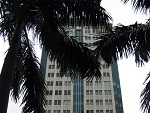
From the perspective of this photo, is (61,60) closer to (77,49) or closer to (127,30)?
(77,49)

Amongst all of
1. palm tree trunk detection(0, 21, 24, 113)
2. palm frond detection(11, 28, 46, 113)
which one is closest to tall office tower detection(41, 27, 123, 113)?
palm frond detection(11, 28, 46, 113)

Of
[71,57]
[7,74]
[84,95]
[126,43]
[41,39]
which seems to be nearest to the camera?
[7,74]

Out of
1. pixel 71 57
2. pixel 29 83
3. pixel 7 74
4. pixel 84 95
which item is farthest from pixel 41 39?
pixel 84 95

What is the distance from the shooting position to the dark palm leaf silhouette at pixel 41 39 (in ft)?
15.6

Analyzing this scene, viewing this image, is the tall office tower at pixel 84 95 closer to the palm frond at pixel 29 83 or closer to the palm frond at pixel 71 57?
the palm frond at pixel 29 83

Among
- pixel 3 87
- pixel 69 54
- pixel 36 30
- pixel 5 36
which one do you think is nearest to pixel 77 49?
pixel 69 54

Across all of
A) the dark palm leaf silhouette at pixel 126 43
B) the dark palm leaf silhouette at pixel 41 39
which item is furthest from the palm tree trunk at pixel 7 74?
the dark palm leaf silhouette at pixel 126 43

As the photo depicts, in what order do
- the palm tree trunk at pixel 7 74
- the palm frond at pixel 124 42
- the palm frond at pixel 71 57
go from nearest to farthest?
the palm tree trunk at pixel 7 74
the palm frond at pixel 124 42
the palm frond at pixel 71 57

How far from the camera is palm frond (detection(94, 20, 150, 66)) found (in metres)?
5.73

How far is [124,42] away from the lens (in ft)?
Answer: 19.2

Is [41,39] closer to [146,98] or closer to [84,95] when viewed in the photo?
[146,98]

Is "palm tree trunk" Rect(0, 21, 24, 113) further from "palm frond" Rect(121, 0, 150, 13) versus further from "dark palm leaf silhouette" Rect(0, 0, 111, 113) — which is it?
"palm frond" Rect(121, 0, 150, 13)

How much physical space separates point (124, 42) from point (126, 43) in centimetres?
6

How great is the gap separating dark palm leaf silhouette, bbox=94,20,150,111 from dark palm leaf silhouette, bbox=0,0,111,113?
432mm
